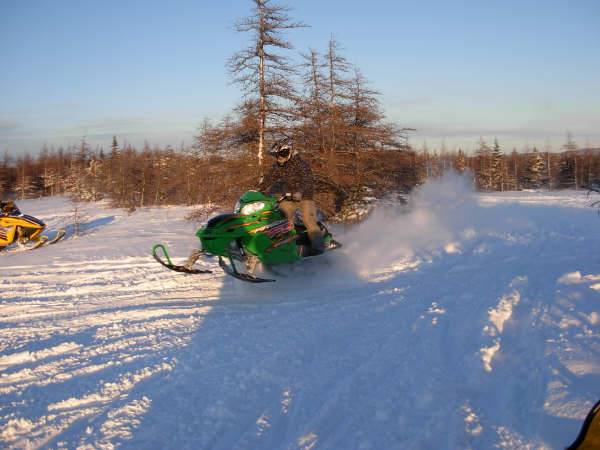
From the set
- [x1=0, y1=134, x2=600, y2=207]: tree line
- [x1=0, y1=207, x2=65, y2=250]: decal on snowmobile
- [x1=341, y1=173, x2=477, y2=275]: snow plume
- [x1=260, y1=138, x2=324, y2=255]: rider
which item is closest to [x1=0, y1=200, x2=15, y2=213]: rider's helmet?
[x1=0, y1=207, x2=65, y2=250]: decal on snowmobile

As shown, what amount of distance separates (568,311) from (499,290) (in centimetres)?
116

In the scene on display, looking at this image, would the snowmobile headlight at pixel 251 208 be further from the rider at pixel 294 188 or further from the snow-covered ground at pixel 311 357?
the snow-covered ground at pixel 311 357

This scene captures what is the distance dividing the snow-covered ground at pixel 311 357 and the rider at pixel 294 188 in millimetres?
700

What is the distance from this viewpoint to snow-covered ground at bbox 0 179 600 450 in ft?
9.41

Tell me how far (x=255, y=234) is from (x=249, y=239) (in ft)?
0.36

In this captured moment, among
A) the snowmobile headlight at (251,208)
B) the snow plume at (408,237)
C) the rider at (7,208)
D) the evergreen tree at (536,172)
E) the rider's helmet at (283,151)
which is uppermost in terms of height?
the evergreen tree at (536,172)

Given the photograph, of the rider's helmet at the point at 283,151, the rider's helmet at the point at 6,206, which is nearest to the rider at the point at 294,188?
the rider's helmet at the point at 283,151

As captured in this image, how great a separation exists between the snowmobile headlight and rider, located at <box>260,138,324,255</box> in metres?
0.74

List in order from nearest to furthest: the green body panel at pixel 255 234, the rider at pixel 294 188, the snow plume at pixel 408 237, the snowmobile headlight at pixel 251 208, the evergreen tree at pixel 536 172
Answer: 1. the green body panel at pixel 255 234
2. the snowmobile headlight at pixel 251 208
3. the rider at pixel 294 188
4. the snow plume at pixel 408 237
5. the evergreen tree at pixel 536 172

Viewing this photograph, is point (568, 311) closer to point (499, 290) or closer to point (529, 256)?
point (499, 290)

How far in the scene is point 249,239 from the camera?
643cm

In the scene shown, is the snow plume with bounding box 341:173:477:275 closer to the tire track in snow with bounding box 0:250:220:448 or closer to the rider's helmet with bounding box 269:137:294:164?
the rider's helmet with bounding box 269:137:294:164

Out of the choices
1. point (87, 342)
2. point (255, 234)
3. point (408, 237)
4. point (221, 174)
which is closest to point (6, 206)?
point (221, 174)

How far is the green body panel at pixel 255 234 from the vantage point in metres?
6.16
